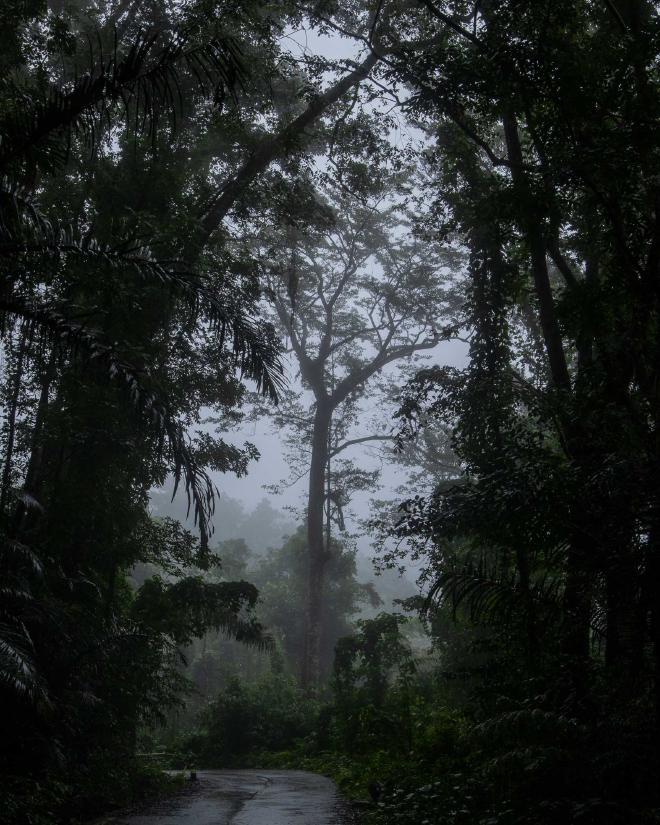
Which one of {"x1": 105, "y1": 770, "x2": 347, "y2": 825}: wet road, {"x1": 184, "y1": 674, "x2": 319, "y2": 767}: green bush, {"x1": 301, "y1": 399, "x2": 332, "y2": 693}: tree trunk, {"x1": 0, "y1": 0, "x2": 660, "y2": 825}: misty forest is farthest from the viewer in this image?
{"x1": 301, "y1": 399, "x2": 332, "y2": 693}: tree trunk

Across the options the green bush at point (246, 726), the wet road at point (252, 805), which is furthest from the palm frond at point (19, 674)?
the green bush at point (246, 726)

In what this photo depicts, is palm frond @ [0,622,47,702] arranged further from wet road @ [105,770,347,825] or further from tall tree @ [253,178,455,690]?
tall tree @ [253,178,455,690]

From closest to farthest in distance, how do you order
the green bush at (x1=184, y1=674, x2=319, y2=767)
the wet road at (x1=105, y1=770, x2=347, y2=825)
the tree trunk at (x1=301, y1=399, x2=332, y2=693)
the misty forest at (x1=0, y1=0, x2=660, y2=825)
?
the misty forest at (x1=0, y1=0, x2=660, y2=825) → the wet road at (x1=105, y1=770, x2=347, y2=825) → the green bush at (x1=184, y1=674, x2=319, y2=767) → the tree trunk at (x1=301, y1=399, x2=332, y2=693)

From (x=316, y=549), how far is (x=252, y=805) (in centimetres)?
1714

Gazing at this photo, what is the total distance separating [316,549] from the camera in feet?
80.7

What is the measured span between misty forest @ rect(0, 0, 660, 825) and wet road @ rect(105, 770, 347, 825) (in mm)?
104

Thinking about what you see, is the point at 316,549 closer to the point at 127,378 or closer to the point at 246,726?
the point at 246,726

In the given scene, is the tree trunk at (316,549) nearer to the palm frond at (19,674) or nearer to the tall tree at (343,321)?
the tall tree at (343,321)

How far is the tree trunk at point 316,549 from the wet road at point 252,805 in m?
11.4

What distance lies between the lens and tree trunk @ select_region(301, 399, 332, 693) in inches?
885

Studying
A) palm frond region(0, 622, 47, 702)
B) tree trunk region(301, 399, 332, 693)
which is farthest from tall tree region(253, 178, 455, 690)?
palm frond region(0, 622, 47, 702)

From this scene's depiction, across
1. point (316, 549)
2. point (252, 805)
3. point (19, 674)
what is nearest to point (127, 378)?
point (19, 674)

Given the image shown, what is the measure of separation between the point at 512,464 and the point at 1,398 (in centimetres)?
813

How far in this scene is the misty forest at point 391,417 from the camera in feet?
16.5
